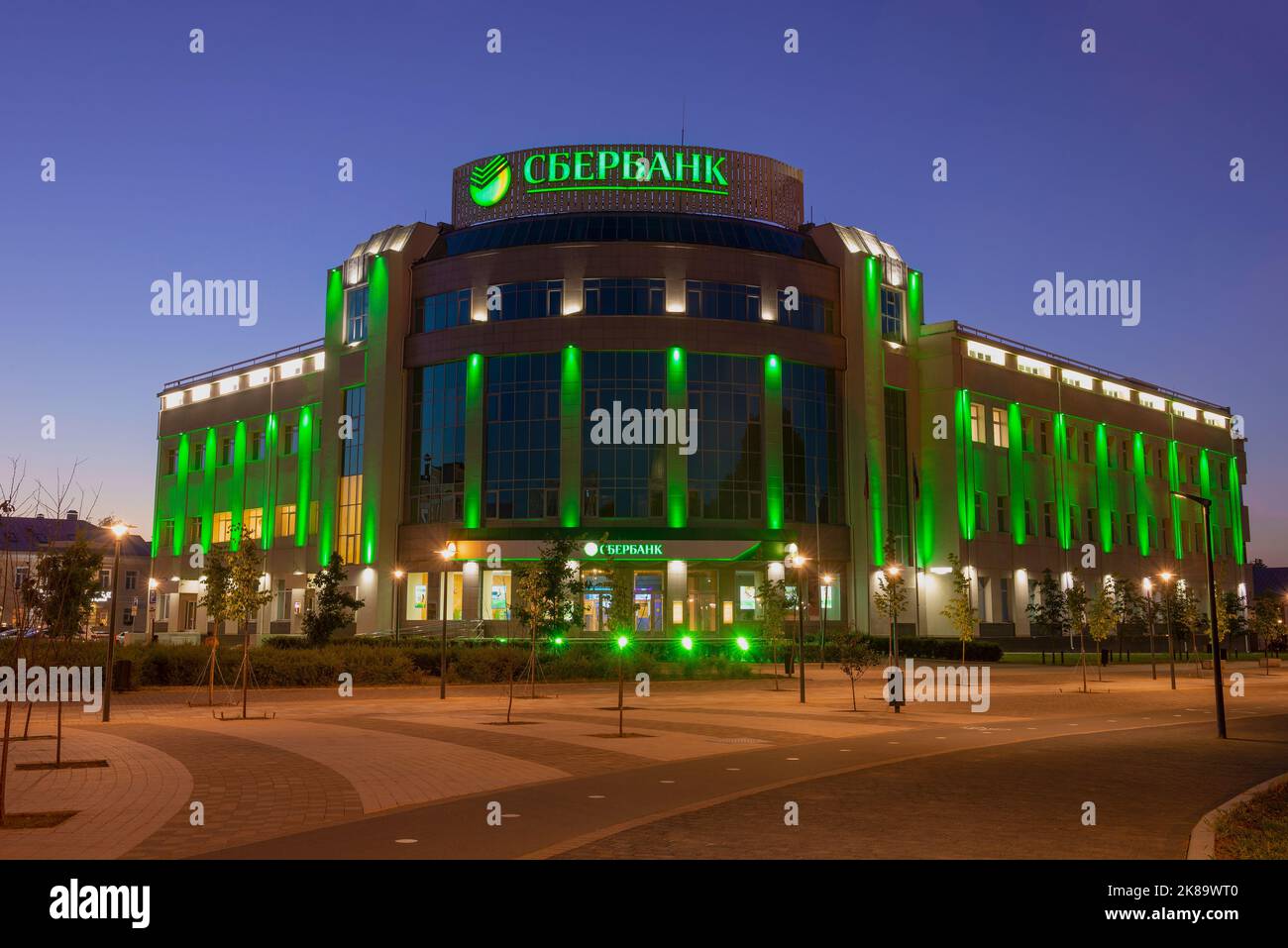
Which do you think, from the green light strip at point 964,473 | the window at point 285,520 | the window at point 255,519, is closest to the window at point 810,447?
the green light strip at point 964,473

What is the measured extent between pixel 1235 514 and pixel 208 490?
98.6 metres

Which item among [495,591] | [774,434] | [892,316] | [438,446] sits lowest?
[495,591]

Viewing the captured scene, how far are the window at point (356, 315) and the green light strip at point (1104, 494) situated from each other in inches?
2381

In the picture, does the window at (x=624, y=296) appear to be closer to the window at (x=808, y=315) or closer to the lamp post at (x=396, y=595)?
the window at (x=808, y=315)

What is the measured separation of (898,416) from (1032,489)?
1517cm

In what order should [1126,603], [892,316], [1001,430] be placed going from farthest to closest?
[1001,430]
[1126,603]
[892,316]

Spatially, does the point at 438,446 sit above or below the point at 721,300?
below

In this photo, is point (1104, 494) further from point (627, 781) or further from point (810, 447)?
point (627, 781)

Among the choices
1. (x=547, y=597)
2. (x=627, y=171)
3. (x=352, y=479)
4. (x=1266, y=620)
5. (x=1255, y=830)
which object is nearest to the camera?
(x=1255, y=830)

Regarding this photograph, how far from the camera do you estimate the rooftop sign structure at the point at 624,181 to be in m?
72.8

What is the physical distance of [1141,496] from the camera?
9469cm

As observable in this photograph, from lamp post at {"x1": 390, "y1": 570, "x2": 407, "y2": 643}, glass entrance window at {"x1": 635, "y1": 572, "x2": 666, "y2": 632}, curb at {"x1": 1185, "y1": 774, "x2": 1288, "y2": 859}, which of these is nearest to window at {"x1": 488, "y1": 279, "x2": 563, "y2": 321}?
lamp post at {"x1": 390, "y1": 570, "x2": 407, "y2": 643}

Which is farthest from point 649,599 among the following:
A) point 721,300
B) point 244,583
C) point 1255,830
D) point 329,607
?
point 1255,830
